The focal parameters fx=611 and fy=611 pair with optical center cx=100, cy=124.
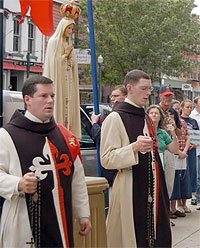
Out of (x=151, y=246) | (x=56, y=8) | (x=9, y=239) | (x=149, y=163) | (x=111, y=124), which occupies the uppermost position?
(x=56, y=8)

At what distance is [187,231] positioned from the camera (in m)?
8.32

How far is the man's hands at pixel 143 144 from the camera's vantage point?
4.66 metres

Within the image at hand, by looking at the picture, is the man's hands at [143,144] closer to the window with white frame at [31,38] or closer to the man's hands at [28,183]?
the man's hands at [28,183]

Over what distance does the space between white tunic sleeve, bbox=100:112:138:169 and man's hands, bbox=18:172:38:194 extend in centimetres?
128

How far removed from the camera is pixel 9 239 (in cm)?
378

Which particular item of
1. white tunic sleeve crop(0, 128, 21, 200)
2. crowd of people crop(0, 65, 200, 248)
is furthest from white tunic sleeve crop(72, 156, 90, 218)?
white tunic sleeve crop(0, 128, 21, 200)

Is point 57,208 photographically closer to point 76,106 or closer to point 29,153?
point 29,153

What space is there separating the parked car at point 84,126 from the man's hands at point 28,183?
3.78 metres

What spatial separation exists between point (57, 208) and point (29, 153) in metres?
0.40

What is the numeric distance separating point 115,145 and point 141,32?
30.4m

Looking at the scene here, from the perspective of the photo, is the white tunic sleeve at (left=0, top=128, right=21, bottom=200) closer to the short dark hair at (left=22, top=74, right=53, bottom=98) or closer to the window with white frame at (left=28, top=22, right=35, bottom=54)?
the short dark hair at (left=22, top=74, right=53, bottom=98)

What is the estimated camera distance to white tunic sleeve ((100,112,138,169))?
4.82 m

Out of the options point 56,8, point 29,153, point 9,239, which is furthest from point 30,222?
point 56,8

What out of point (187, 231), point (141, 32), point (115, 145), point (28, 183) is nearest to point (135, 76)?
point (115, 145)
